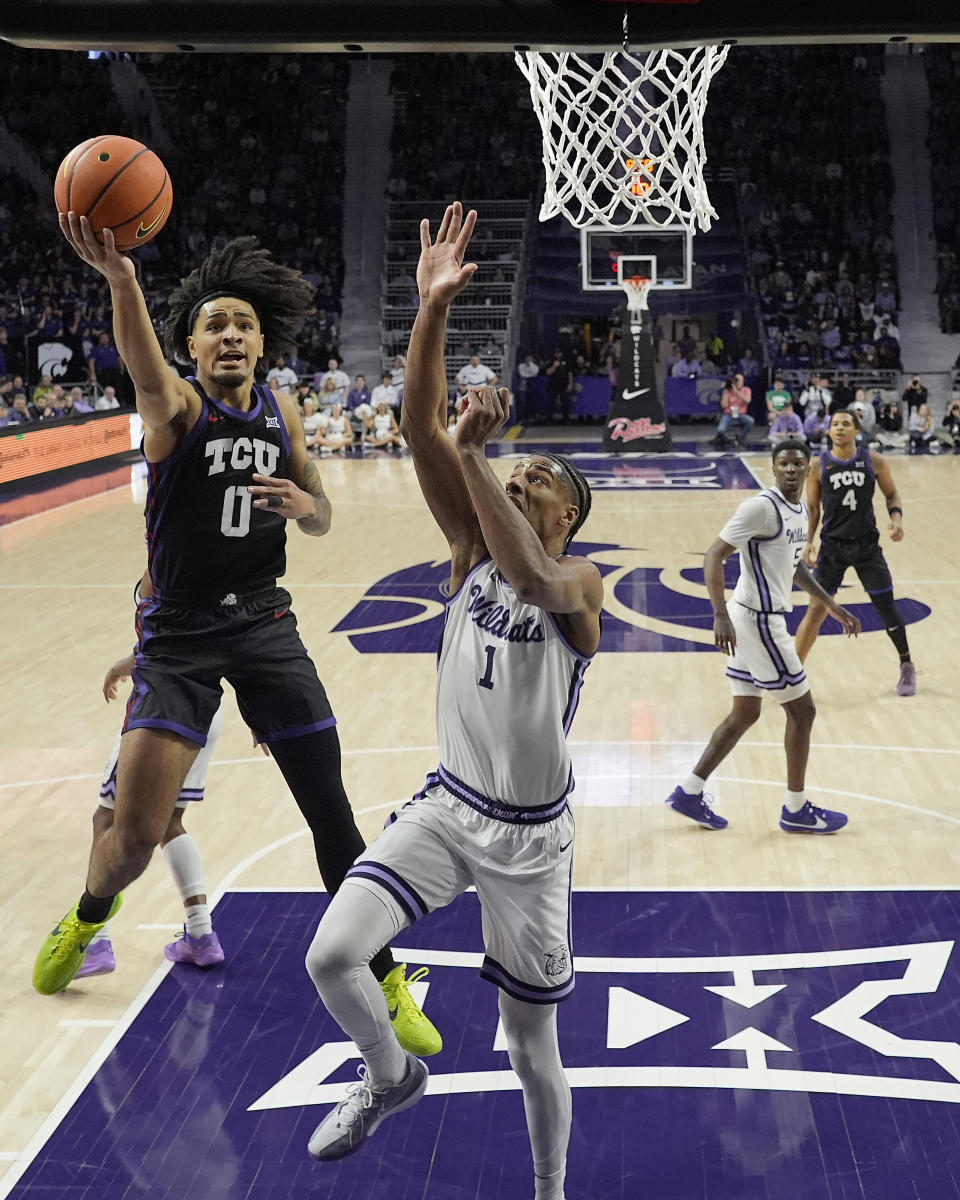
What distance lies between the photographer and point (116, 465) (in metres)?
20.3

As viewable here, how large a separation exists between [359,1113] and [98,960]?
5.62 ft

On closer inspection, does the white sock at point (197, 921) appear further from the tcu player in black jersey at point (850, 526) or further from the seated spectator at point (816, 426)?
the seated spectator at point (816, 426)

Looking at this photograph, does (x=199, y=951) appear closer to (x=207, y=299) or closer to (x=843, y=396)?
(x=207, y=299)

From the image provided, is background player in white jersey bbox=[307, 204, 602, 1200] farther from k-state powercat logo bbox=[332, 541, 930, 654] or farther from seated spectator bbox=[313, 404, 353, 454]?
seated spectator bbox=[313, 404, 353, 454]

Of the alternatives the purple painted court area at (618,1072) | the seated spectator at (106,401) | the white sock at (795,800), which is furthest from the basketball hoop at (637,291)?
the purple painted court area at (618,1072)

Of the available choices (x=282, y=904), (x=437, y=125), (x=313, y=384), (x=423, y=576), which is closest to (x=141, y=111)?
(x=437, y=125)

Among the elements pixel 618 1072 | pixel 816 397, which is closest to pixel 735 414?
pixel 816 397

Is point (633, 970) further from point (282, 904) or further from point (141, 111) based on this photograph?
point (141, 111)

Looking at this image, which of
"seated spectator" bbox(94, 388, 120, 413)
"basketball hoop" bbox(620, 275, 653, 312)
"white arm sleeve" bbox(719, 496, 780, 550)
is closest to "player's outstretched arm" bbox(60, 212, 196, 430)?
"white arm sleeve" bbox(719, 496, 780, 550)

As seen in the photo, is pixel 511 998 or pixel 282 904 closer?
pixel 511 998

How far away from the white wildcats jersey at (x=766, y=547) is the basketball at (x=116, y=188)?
288cm

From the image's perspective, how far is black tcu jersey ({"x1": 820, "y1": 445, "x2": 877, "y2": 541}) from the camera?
8148mm

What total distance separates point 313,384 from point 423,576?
46.3ft

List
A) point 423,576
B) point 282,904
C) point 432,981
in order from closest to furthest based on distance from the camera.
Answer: point 432,981 < point 282,904 < point 423,576
